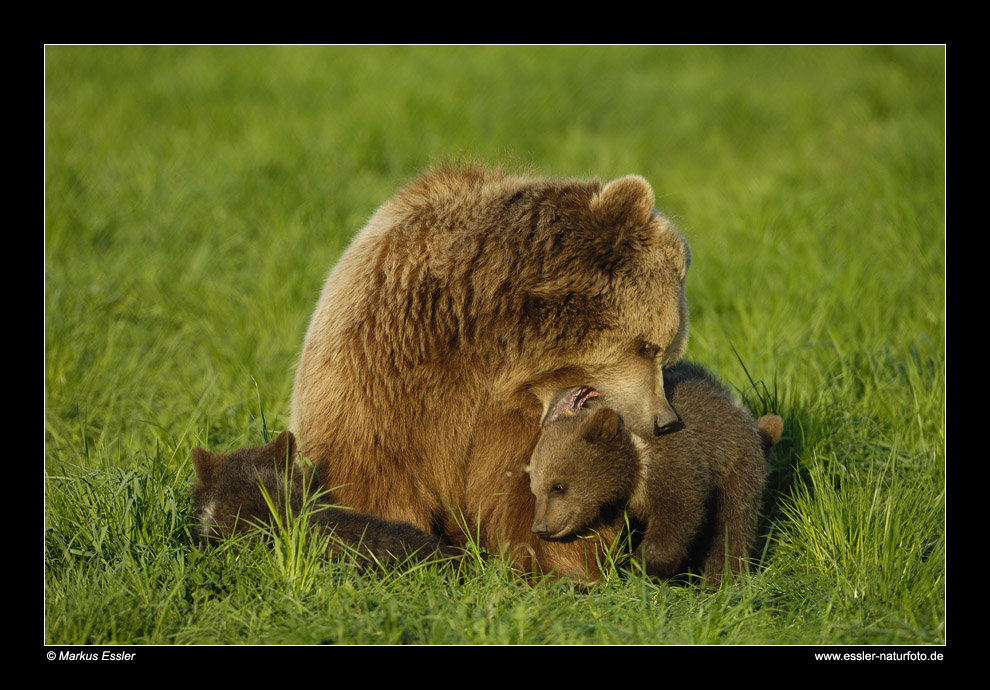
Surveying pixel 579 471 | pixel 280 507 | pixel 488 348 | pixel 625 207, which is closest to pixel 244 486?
pixel 280 507

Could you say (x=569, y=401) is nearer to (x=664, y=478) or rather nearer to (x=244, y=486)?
(x=664, y=478)

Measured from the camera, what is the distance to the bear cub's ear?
4.14 metres

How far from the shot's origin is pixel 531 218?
4.17 metres

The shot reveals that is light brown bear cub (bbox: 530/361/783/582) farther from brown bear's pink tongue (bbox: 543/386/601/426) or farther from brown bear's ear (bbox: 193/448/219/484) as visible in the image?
brown bear's ear (bbox: 193/448/219/484)

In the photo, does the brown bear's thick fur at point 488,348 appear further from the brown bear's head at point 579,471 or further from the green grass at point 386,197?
the green grass at point 386,197

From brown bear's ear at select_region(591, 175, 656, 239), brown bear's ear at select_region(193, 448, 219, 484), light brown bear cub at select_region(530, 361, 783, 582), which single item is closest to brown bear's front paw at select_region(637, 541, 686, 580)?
light brown bear cub at select_region(530, 361, 783, 582)

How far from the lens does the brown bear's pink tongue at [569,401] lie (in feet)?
13.1

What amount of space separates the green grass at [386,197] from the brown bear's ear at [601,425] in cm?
61

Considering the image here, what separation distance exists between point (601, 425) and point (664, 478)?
0.34 m

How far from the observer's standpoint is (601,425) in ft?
12.6

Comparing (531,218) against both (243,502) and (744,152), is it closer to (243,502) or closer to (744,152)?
(243,502)

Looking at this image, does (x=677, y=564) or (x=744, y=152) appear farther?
(x=744, y=152)

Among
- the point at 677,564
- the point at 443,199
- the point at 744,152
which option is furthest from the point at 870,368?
the point at 744,152

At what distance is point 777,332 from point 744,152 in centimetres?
633
